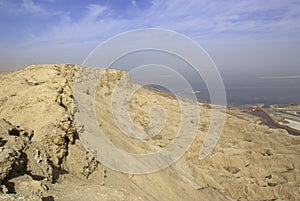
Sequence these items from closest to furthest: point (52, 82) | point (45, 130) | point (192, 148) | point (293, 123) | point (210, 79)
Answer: point (45, 130) → point (52, 82) → point (210, 79) → point (192, 148) → point (293, 123)

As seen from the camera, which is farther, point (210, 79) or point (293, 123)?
point (293, 123)

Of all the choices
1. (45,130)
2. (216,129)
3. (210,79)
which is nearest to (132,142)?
(210,79)

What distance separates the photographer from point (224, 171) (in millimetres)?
20672

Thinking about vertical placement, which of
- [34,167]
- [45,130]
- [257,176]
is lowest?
[257,176]

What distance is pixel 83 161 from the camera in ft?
27.4

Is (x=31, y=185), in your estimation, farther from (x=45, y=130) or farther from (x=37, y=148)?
(x=45, y=130)

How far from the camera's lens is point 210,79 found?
11.5 m

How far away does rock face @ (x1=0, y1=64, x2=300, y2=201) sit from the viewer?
17.5 feet

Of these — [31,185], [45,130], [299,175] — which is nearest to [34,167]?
[31,185]

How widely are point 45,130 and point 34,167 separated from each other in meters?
1.83

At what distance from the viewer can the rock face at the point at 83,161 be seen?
5.32 meters

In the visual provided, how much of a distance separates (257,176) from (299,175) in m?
2.86

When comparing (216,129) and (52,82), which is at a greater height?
(52,82)

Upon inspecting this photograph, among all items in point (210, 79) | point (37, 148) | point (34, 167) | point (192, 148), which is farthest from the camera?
point (192, 148)
